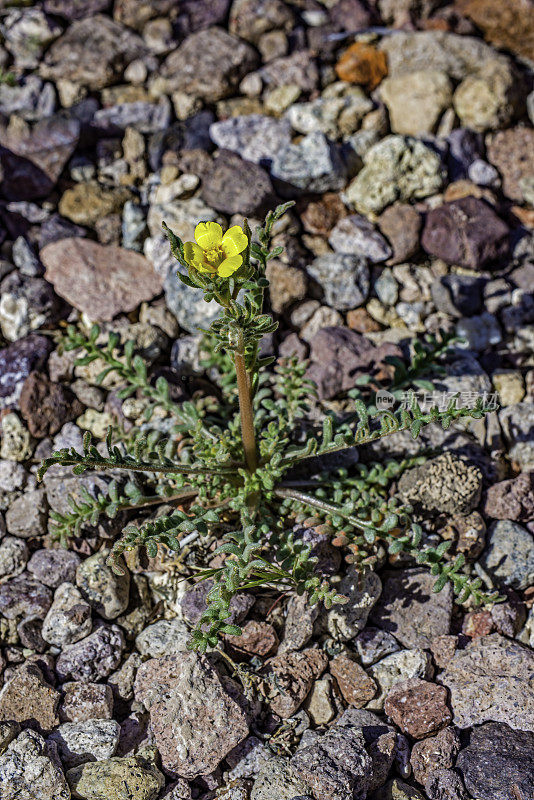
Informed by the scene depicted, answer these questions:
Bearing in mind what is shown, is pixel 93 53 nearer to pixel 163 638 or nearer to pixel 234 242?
pixel 234 242

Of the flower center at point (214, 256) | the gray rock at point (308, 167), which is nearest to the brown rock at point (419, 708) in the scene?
the flower center at point (214, 256)

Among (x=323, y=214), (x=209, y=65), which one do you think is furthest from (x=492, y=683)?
(x=209, y=65)

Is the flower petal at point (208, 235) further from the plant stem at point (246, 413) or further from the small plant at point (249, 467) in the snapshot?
the plant stem at point (246, 413)

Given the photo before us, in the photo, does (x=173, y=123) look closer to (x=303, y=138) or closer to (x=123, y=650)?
(x=303, y=138)

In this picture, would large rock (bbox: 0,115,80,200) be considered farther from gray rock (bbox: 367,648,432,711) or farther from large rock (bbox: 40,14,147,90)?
gray rock (bbox: 367,648,432,711)

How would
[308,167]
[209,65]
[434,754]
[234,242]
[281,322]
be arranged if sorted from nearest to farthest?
[234,242] → [434,754] → [281,322] → [308,167] → [209,65]
